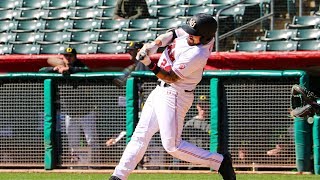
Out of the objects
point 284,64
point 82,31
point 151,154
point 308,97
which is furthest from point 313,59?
point 82,31

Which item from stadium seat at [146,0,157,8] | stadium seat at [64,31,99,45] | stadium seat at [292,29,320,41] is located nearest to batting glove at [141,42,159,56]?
stadium seat at [292,29,320,41]

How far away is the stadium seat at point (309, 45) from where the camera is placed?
1151 cm

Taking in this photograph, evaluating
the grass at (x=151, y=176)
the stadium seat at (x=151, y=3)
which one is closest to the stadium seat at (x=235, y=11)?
the stadium seat at (x=151, y=3)

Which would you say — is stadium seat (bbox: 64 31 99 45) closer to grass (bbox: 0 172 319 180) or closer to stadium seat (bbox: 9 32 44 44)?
stadium seat (bbox: 9 32 44 44)

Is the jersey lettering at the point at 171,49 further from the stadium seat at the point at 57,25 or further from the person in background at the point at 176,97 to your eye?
the stadium seat at the point at 57,25

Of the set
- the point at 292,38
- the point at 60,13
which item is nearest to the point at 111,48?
the point at 60,13

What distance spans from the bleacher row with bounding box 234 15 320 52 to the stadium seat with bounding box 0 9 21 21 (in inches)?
191

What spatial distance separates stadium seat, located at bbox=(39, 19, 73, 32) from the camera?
47.7 feet

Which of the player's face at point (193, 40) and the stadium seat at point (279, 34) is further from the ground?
the player's face at point (193, 40)

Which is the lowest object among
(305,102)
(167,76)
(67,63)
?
(305,102)

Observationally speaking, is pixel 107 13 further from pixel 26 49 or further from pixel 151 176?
pixel 151 176

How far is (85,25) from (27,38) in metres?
1.06

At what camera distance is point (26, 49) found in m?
14.1

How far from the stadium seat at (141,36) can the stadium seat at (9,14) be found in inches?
108
